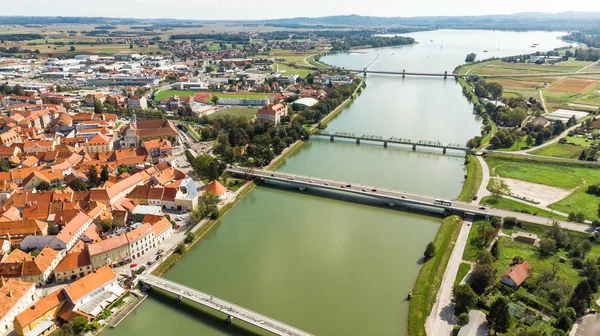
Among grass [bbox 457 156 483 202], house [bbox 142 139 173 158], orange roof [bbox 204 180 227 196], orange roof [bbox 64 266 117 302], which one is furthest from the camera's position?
house [bbox 142 139 173 158]

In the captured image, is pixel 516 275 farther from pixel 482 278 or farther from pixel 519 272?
pixel 482 278

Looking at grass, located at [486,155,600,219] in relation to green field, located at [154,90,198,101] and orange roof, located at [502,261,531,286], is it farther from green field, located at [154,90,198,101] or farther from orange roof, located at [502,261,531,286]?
green field, located at [154,90,198,101]

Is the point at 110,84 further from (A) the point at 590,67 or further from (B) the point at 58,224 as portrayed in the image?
(A) the point at 590,67

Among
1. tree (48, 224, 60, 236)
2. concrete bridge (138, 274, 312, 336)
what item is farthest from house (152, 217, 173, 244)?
tree (48, 224, 60, 236)

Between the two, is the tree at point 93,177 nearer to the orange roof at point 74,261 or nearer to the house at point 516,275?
the orange roof at point 74,261

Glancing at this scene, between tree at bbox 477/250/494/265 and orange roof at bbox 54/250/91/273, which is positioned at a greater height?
orange roof at bbox 54/250/91/273

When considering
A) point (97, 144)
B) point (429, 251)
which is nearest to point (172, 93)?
point (97, 144)

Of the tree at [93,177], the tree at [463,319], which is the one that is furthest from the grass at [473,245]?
the tree at [93,177]
